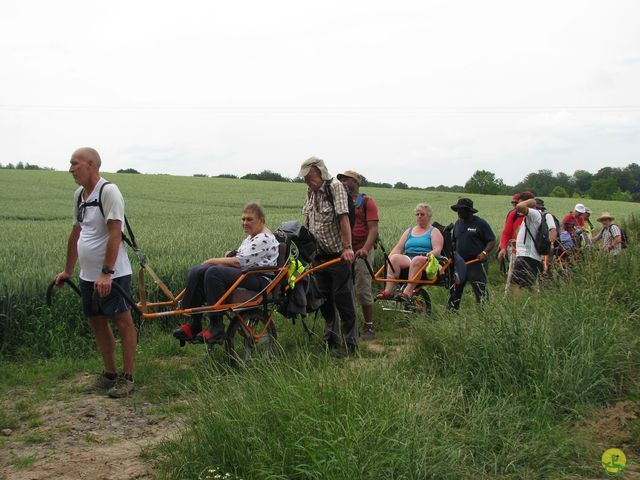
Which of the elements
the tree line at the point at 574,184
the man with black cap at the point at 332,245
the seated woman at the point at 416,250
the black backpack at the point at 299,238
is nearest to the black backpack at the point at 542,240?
the seated woman at the point at 416,250

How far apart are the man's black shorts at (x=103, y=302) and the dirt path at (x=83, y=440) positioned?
2.39 feet

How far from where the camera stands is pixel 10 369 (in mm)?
6895

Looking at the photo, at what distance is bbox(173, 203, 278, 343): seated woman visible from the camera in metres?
6.32

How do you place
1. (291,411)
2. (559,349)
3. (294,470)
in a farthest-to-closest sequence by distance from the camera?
(559,349) < (291,411) < (294,470)

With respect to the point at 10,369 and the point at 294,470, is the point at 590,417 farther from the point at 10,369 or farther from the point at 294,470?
the point at 10,369

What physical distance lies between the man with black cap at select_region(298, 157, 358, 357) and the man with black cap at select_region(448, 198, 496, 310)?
2.29 m

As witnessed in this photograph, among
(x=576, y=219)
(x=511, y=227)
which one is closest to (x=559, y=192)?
(x=576, y=219)

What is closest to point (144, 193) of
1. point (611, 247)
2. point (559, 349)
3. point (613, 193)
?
point (611, 247)

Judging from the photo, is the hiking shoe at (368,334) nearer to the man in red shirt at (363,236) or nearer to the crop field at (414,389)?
the man in red shirt at (363,236)

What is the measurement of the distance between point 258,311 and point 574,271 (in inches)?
149

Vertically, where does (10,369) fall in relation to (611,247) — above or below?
below

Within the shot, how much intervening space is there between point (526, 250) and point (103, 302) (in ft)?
19.3

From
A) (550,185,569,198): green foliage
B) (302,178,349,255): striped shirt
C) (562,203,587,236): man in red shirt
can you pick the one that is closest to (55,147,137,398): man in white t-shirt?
(302,178,349,255): striped shirt

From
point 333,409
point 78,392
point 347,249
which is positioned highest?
point 347,249
